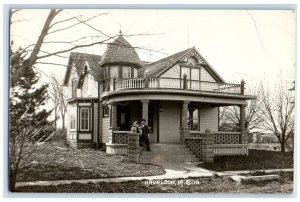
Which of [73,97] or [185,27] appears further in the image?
[73,97]

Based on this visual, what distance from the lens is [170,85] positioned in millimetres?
16641

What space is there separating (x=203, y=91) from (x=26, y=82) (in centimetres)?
849

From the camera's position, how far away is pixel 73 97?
54.7 feet

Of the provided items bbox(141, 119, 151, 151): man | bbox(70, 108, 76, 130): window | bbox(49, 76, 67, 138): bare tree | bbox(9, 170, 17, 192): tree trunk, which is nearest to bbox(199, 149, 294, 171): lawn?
bbox(141, 119, 151, 151): man

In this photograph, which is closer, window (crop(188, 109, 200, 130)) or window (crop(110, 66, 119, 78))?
window (crop(110, 66, 119, 78))

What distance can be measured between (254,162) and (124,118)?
5644 millimetres

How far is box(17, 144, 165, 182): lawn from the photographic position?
38.0 feet

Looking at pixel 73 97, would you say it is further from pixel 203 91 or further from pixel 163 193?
pixel 163 193

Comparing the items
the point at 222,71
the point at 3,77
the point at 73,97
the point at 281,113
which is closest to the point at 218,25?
the point at 222,71

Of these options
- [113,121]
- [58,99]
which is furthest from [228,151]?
[58,99]

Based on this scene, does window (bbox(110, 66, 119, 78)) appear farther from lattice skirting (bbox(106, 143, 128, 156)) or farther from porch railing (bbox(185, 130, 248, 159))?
porch railing (bbox(185, 130, 248, 159))

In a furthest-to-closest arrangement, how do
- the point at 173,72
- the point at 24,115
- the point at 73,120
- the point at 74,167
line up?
1. the point at 173,72
2. the point at 73,120
3. the point at 74,167
4. the point at 24,115

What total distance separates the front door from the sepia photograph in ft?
0.20

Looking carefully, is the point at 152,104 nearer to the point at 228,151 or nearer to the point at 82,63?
the point at 228,151
